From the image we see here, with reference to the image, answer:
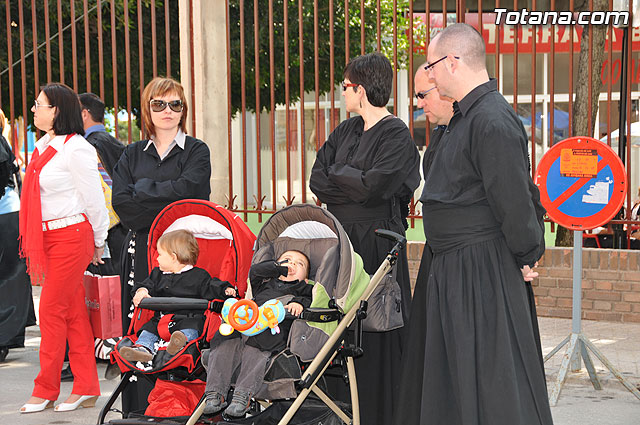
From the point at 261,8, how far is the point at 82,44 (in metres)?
2.79

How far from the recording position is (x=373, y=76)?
5.11 m

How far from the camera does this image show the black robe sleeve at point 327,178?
5098mm

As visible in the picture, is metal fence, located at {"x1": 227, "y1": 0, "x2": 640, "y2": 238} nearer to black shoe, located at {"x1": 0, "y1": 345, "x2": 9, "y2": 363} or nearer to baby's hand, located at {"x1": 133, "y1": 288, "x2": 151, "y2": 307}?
black shoe, located at {"x1": 0, "y1": 345, "x2": 9, "y2": 363}

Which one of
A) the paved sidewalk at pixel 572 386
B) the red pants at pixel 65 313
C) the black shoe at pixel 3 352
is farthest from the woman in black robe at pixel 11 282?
the red pants at pixel 65 313

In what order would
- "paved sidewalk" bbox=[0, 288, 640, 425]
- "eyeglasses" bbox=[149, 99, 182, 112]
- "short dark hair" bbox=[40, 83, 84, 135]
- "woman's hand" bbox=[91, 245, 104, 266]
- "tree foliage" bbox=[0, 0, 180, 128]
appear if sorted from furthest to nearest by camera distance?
"tree foliage" bbox=[0, 0, 180, 128], "woman's hand" bbox=[91, 245, 104, 266], "short dark hair" bbox=[40, 83, 84, 135], "paved sidewalk" bbox=[0, 288, 640, 425], "eyeglasses" bbox=[149, 99, 182, 112]

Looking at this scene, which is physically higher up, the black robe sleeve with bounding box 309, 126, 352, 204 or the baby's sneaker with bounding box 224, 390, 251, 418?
the black robe sleeve with bounding box 309, 126, 352, 204

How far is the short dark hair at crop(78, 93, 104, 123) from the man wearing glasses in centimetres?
372

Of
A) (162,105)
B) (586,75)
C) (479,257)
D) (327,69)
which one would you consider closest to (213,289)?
(162,105)

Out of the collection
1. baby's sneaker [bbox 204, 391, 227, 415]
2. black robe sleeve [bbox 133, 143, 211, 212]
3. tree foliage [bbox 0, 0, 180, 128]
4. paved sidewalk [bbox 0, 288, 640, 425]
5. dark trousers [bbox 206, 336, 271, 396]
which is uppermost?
tree foliage [bbox 0, 0, 180, 128]

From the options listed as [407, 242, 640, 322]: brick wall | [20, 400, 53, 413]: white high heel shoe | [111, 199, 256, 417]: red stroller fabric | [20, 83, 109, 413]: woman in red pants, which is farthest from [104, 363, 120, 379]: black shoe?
[407, 242, 640, 322]: brick wall

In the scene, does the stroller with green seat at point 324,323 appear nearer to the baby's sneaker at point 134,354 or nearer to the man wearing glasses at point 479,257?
the baby's sneaker at point 134,354

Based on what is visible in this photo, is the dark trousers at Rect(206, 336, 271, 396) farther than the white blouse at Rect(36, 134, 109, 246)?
No

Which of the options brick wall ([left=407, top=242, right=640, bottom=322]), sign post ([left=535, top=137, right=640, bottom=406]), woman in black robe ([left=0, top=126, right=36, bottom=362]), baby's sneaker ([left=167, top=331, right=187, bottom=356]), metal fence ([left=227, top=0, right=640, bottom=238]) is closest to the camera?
baby's sneaker ([left=167, top=331, right=187, bottom=356])

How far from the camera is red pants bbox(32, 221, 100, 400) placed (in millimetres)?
5742
